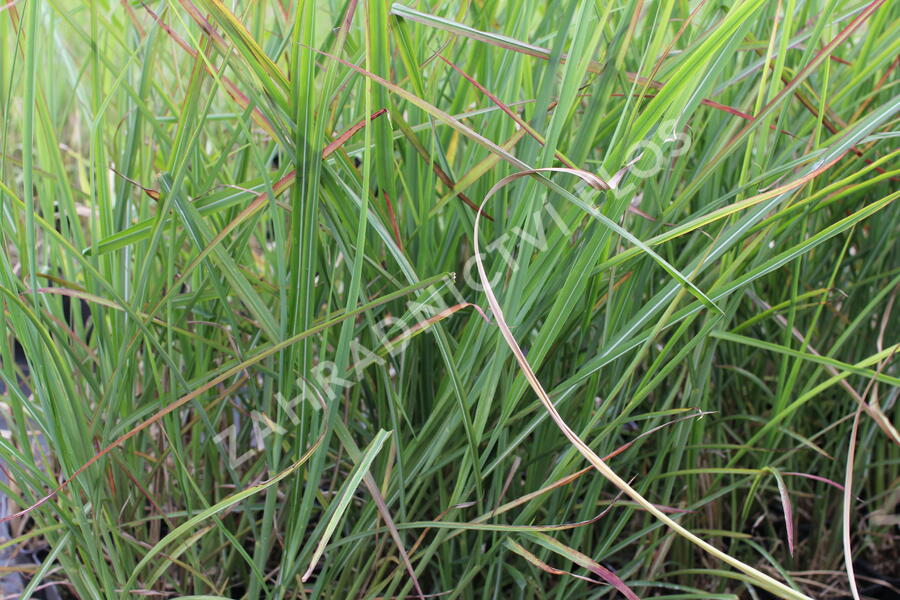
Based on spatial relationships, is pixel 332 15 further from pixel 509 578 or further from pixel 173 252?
pixel 509 578

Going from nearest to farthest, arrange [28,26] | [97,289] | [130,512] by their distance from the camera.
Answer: [28,26]
[97,289]
[130,512]

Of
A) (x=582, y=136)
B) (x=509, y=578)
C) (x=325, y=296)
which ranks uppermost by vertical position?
(x=582, y=136)

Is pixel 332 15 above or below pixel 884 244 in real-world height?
above

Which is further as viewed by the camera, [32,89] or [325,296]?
[325,296]

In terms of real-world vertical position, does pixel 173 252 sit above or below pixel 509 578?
above

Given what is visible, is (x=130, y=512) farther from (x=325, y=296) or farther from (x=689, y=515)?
(x=689, y=515)

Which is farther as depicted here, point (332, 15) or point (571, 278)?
point (332, 15)

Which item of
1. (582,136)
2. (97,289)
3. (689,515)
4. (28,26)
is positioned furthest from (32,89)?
(689,515)

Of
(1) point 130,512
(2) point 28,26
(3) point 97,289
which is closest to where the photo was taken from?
(2) point 28,26

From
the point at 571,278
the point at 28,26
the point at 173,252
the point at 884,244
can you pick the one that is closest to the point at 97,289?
the point at 173,252
